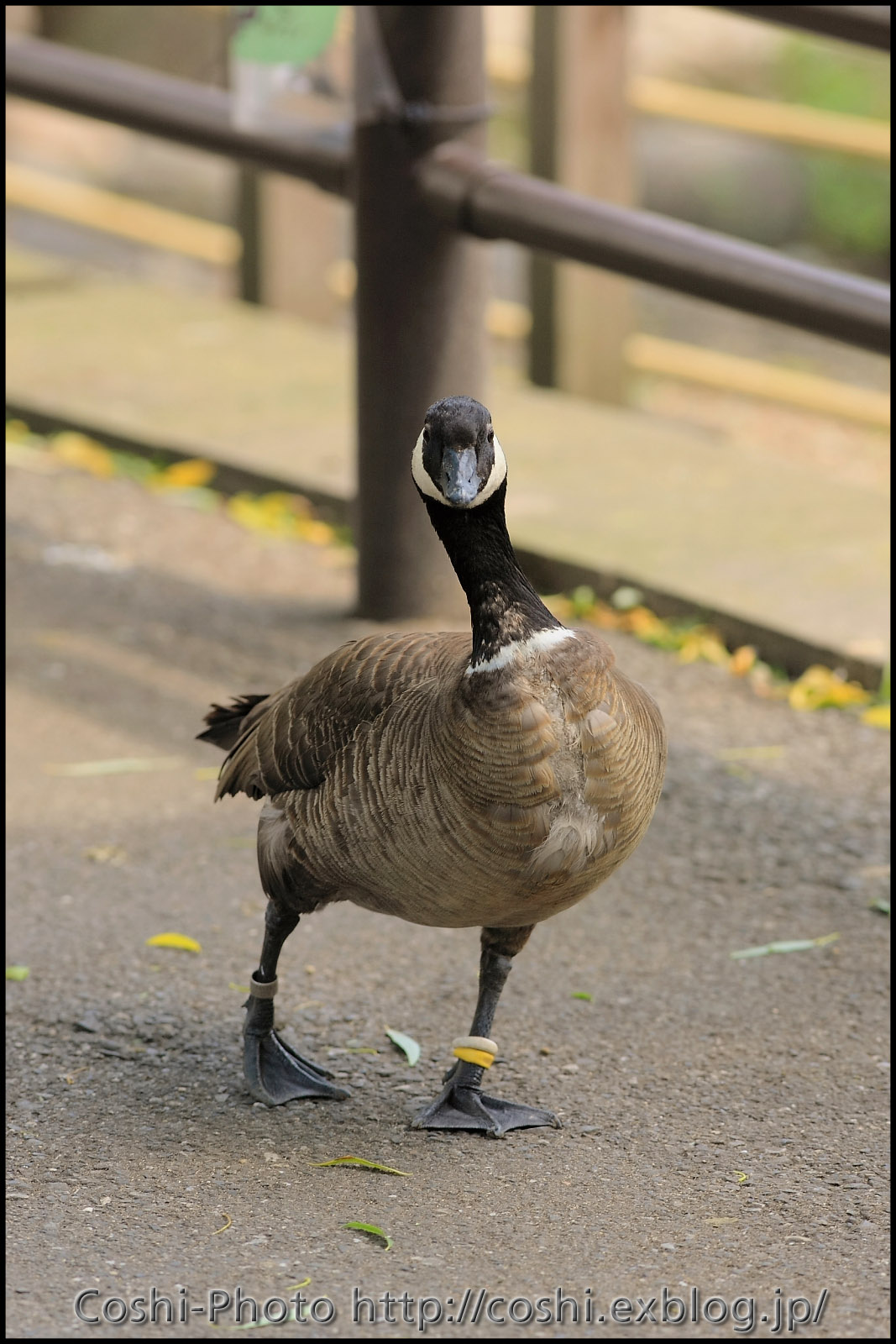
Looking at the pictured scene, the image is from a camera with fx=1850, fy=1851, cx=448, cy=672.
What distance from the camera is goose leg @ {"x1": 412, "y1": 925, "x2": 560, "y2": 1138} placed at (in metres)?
3.06

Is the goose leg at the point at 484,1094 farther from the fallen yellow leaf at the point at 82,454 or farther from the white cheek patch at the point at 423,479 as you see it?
the fallen yellow leaf at the point at 82,454

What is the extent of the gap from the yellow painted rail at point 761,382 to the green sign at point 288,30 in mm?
2830

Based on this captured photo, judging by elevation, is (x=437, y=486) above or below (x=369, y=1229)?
above

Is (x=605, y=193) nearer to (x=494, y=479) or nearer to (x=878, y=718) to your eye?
(x=878, y=718)

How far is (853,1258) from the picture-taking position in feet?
8.82

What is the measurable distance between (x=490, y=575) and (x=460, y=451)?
0.23m

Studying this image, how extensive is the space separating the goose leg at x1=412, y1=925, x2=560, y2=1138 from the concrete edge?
6.57 ft

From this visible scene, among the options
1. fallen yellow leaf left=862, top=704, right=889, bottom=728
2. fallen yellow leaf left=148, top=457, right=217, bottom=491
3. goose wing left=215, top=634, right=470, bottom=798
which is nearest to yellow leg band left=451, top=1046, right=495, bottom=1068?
goose wing left=215, top=634, right=470, bottom=798

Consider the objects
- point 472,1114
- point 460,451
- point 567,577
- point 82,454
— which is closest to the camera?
point 460,451

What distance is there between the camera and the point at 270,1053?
124 inches

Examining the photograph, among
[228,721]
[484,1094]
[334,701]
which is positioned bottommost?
[484,1094]

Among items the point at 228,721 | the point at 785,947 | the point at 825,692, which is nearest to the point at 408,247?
the point at 825,692

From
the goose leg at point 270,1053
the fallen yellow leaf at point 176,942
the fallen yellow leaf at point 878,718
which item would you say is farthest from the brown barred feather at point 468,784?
the fallen yellow leaf at point 878,718

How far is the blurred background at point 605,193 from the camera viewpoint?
654 centimetres
